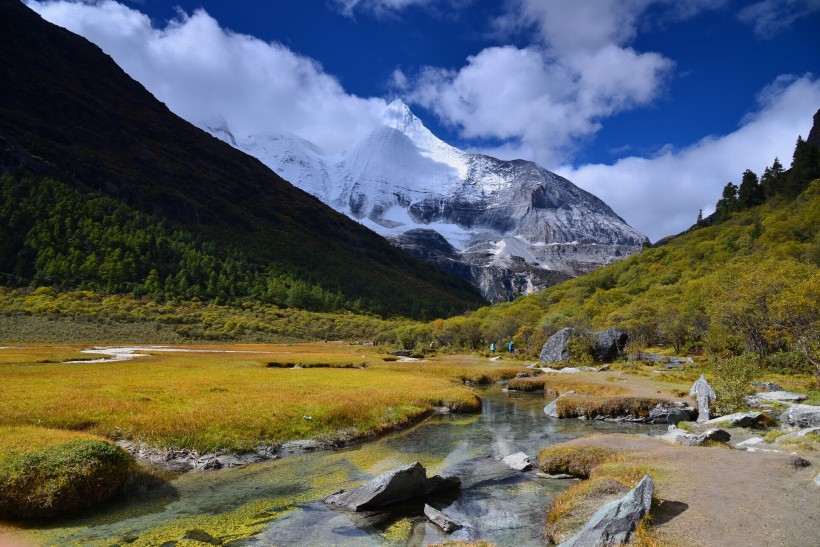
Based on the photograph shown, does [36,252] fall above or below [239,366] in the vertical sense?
above

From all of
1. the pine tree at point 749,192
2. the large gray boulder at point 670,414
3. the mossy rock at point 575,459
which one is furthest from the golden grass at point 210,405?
the pine tree at point 749,192

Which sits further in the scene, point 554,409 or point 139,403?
point 554,409

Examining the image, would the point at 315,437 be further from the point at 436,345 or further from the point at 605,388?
the point at 436,345

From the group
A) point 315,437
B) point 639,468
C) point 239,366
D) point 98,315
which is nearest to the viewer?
point 639,468

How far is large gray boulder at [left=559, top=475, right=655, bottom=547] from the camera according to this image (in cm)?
1288

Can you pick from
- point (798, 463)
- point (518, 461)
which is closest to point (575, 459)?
point (518, 461)

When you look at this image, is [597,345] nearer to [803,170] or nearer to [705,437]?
[705,437]

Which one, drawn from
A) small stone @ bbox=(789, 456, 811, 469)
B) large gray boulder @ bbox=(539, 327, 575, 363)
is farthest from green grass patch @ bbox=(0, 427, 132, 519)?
large gray boulder @ bbox=(539, 327, 575, 363)

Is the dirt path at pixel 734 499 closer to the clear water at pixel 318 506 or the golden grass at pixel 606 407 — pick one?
the clear water at pixel 318 506

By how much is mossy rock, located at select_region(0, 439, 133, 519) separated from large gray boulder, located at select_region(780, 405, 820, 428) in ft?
118

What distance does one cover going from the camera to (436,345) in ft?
451

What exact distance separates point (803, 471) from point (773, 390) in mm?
27379

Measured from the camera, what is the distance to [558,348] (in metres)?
89.1

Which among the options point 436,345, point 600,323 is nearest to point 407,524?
point 600,323
